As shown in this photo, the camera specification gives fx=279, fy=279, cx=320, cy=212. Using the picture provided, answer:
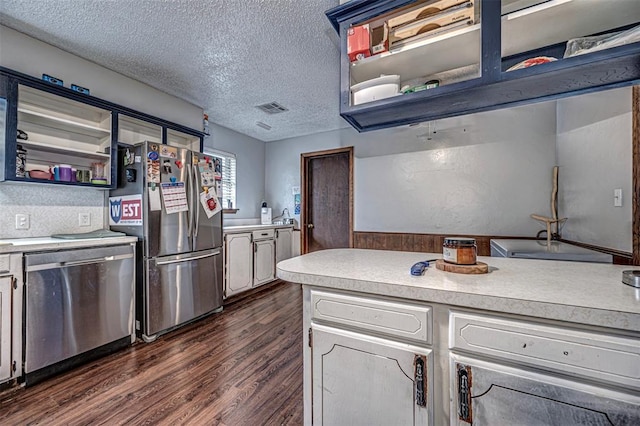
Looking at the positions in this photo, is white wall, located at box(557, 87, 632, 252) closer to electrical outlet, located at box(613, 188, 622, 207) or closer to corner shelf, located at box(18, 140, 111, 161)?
electrical outlet, located at box(613, 188, 622, 207)

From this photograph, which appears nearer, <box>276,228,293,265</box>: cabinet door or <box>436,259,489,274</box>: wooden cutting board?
<box>436,259,489,274</box>: wooden cutting board

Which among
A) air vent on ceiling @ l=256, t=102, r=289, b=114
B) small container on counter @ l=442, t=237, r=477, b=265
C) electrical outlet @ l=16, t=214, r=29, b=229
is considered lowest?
small container on counter @ l=442, t=237, r=477, b=265

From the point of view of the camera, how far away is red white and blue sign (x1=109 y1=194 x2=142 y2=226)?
248cm

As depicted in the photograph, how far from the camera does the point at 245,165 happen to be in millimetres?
4598

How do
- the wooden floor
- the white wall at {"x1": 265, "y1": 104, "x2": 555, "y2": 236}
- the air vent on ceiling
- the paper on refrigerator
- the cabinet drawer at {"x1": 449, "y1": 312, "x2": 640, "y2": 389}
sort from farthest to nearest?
1. the air vent on ceiling
2. the white wall at {"x1": 265, "y1": 104, "x2": 555, "y2": 236}
3. the paper on refrigerator
4. the wooden floor
5. the cabinet drawer at {"x1": 449, "y1": 312, "x2": 640, "y2": 389}

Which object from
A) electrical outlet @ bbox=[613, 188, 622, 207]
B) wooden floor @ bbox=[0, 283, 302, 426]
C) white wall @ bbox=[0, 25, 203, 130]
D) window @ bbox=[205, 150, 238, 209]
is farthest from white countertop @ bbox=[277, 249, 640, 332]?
window @ bbox=[205, 150, 238, 209]

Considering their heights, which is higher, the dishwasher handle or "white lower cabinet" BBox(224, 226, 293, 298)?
the dishwasher handle

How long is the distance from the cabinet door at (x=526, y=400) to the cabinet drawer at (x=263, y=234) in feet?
10.8

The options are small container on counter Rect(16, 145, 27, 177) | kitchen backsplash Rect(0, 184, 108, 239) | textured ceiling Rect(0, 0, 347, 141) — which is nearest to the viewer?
textured ceiling Rect(0, 0, 347, 141)

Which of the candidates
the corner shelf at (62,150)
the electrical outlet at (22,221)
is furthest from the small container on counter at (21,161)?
the electrical outlet at (22,221)

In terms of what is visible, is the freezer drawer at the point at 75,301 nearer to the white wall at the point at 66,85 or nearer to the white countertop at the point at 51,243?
the white countertop at the point at 51,243

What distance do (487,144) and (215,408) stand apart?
11.5 ft

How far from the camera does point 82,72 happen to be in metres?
2.42

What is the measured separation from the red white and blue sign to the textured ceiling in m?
1.21
